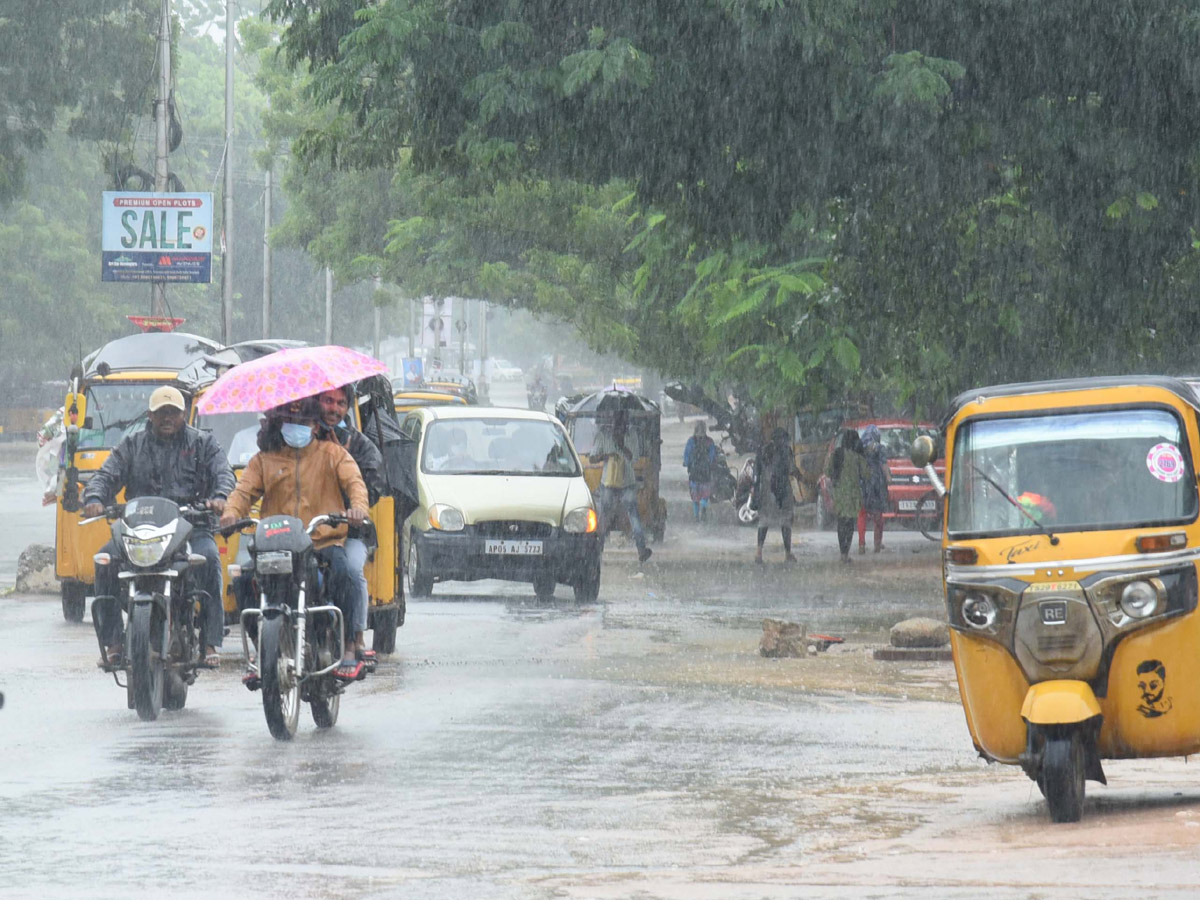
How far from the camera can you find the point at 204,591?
1194cm

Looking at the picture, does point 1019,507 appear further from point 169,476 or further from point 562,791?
point 169,476

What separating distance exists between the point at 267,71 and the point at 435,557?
41.2 metres

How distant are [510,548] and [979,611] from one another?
11.4 meters

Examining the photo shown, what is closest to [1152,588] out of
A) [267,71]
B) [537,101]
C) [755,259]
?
[537,101]

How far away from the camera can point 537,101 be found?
15047 millimetres

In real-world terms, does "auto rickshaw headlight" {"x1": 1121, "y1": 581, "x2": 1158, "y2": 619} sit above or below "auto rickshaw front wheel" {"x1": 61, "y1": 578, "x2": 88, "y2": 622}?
above

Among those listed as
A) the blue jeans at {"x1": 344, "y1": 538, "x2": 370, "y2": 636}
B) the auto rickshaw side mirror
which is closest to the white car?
the blue jeans at {"x1": 344, "y1": 538, "x2": 370, "y2": 636}

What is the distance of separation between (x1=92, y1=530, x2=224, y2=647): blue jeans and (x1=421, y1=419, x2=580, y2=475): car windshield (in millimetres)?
8511

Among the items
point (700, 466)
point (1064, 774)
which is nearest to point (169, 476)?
point (1064, 774)

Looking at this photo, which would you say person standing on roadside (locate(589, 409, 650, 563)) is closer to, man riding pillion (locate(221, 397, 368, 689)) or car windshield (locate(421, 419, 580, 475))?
car windshield (locate(421, 419, 580, 475))

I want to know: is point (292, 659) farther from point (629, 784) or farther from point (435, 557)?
point (435, 557)

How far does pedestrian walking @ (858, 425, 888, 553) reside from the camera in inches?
1150

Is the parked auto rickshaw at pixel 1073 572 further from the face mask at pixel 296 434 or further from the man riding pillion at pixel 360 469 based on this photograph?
the face mask at pixel 296 434

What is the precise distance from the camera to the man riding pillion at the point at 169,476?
39.3 ft
